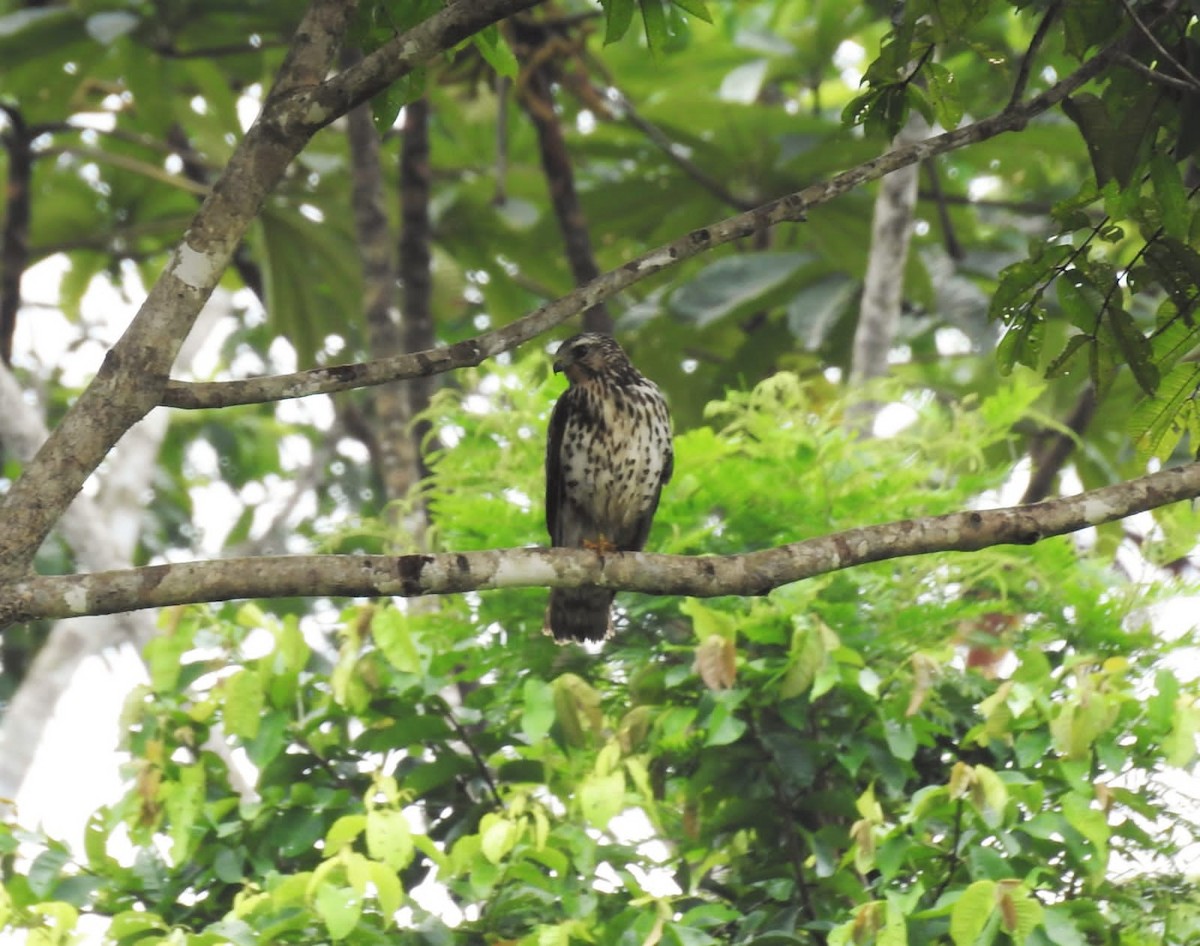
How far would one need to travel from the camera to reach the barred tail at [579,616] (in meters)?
4.49

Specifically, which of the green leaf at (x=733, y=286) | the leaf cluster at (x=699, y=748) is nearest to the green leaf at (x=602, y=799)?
the leaf cluster at (x=699, y=748)

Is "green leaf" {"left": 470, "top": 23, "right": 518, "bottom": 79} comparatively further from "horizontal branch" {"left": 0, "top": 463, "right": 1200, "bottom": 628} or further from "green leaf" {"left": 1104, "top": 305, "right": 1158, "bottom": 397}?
"green leaf" {"left": 1104, "top": 305, "right": 1158, "bottom": 397}

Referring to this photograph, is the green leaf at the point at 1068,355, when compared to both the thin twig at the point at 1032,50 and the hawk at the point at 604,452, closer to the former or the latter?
the thin twig at the point at 1032,50

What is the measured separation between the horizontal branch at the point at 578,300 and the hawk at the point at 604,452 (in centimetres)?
194

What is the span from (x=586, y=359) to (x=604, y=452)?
0.37 metres

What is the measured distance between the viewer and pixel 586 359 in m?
5.71

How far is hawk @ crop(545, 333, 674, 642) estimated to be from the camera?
5.40 metres

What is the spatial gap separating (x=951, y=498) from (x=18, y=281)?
4.33m

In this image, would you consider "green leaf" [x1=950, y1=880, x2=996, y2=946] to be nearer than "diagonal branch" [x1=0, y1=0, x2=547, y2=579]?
No

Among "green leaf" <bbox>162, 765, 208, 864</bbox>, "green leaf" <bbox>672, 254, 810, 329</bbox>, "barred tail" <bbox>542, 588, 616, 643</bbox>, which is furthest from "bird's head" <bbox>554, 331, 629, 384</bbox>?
"green leaf" <bbox>162, 765, 208, 864</bbox>

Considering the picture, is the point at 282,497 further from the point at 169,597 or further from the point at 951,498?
the point at 169,597

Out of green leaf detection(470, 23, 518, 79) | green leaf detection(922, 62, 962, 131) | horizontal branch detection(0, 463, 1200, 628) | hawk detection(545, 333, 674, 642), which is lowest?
horizontal branch detection(0, 463, 1200, 628)

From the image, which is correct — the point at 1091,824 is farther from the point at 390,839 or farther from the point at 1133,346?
the point at 390,839

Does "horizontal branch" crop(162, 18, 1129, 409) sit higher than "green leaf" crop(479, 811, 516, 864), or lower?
higher
